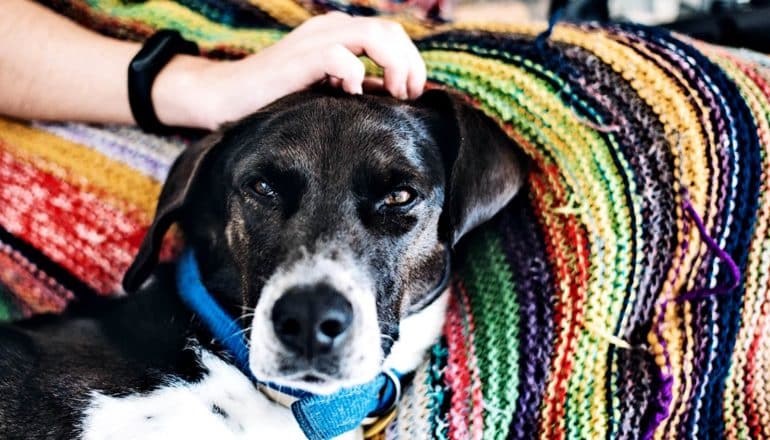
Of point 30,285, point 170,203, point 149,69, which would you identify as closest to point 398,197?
point 170,203

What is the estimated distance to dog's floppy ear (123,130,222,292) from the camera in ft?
4.97

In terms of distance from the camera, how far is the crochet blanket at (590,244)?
133cm

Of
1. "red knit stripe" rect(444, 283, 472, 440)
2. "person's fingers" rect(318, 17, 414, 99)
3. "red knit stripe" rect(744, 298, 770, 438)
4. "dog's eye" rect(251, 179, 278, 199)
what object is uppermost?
"person's fingers" rect(318, 17, 414, 99)

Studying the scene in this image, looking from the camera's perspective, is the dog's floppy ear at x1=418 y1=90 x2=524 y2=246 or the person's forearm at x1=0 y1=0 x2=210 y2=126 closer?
the dog's floppy ear at x1=418 y1=90 x2=524 y2=246

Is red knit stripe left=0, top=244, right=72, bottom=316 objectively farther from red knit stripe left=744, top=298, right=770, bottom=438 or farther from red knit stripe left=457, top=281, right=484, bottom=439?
red knit stripe left=744, top=298, right=770, bottom=438

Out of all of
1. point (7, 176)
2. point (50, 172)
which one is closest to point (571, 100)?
point (50, 172)

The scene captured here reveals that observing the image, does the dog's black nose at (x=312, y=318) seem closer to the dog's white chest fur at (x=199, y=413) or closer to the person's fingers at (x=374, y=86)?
the dog's white chest fur at (x=199, y=413)

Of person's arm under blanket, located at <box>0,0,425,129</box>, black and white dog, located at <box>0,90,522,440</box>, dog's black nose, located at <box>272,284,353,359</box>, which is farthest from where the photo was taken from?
person's arm under blanket, located at <box>0,0,425,129</box>

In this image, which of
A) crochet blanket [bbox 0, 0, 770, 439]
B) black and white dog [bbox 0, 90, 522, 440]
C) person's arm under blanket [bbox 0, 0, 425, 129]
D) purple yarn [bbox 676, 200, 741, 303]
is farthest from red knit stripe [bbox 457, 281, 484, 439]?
person's arm under blanket [bbox 0, 0, 425, 129]

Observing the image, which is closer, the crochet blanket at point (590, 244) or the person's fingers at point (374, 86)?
the crochet blanket at point (590, 244)

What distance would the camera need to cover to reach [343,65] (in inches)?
56.9

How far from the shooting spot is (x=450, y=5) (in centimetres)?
312

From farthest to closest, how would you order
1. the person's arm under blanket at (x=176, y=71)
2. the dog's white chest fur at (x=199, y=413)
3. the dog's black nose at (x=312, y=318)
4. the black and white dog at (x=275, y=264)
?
the person's arm under blanket at (x=176, y=71)
the dog's white chest fur at (x=199, y=413)
the black and white dog at (x=275, y=264)
the dog's black nose at (x=312, y=318)

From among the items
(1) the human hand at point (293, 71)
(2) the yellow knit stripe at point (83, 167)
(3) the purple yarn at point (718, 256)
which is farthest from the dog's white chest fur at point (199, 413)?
(3) the purple yarn at point (718, 256)
